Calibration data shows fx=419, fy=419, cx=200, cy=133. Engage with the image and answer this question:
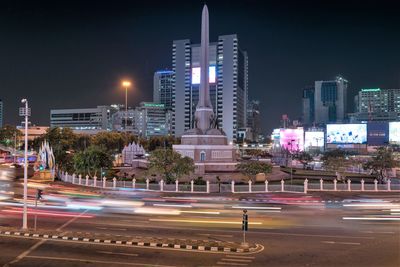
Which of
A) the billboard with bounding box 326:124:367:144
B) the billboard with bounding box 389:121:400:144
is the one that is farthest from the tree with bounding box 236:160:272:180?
the billboard with bounding box 389:121:400:144

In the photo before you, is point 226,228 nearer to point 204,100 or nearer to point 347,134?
point 204,100

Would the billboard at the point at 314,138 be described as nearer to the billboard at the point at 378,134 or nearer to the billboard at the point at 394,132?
the billboard at the point at 378,134

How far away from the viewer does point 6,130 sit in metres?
121

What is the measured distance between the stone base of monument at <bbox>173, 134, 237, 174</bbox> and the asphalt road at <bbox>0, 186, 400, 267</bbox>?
19.9m

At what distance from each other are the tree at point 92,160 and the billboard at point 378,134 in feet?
351

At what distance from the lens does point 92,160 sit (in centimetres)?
5378

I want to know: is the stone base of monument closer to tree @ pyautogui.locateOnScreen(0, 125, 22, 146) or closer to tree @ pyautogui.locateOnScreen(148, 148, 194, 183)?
tree @ pyautogui.locateOnScreen(148, 148, 194, 183)

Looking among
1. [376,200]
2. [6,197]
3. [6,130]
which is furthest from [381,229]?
[6,130]

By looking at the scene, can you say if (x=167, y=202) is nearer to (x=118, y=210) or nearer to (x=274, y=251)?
(x=118, y=210)

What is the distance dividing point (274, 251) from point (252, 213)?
11.3 metres

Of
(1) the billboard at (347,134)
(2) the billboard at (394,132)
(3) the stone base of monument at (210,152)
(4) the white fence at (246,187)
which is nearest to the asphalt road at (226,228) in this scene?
(4) the white fence at (246,187)

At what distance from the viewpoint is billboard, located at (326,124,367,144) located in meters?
122

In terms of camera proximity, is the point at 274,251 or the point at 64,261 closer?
the point at 64,261

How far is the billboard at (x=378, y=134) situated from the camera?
135 metres
